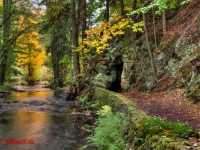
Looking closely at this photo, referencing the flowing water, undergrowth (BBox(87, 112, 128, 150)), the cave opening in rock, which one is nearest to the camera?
undergrowth (BBox(87, 112, 128, 150))

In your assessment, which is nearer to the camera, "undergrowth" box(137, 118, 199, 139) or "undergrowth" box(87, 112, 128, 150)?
"undergrowth" box(137, 118, 199, 139)

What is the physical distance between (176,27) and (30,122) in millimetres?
10047

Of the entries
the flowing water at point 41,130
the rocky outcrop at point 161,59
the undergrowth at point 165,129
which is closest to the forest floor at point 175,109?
the rocky outcrop at point 161,59

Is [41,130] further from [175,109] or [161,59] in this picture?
[161,59]

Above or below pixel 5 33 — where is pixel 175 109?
below

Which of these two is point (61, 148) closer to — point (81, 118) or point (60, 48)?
point (81, 118)

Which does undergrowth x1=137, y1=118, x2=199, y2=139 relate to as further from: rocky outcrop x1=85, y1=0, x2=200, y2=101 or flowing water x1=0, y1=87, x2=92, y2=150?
rocky outcrop x1=85, y1=0, x2=200, y2=101

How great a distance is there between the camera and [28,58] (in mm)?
36656

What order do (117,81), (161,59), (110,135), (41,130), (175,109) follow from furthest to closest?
1. (117,81)
2. (161,59)
3. (41,130)
4. (175,109)
5. (110,135)

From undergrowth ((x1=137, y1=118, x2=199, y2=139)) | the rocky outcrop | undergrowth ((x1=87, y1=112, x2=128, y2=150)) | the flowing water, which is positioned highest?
the rocky outcrop

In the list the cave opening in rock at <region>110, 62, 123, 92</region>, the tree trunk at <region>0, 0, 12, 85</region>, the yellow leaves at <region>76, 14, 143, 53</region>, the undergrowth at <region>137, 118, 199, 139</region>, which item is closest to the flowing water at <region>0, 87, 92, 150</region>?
the undergrowth at <region>137, 118, 199, 139</region>

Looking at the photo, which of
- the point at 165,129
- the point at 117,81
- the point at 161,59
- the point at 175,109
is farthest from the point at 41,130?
the point at 117,81

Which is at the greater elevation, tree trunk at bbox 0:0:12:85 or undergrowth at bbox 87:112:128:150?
tree trunk at bbox 0:0:12:85

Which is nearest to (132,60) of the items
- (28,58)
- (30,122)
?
(30,122)
